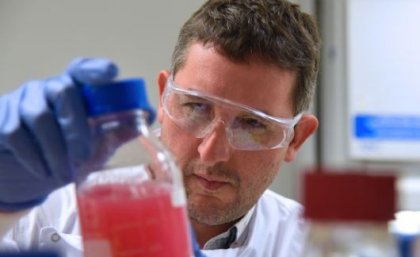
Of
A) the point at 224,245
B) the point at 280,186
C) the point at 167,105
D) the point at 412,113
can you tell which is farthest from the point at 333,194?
the point at 412,113

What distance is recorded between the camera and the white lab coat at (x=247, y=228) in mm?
1307

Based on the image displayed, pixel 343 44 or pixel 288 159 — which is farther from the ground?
pixel 343 44

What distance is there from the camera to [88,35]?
240 cm

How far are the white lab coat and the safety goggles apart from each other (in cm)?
22

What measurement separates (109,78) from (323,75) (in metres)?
2.07

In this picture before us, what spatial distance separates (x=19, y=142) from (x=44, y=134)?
0.06 metres

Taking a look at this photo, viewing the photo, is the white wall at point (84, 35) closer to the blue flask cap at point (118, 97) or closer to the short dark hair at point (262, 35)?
the short dark hair at point (262, 35)

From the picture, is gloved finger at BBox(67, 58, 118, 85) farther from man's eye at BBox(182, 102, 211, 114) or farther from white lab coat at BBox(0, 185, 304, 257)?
white lab coat at BBox(0, 185, 304, 257)

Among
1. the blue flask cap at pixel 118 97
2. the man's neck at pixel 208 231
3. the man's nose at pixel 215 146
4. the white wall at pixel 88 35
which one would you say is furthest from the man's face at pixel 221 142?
the white wall at pixel 88 35

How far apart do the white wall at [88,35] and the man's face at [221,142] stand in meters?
1.08

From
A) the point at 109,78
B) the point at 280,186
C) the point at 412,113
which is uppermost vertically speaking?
the point at 109,78

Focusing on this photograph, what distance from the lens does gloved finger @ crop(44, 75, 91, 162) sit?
646 millimetres

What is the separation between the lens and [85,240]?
598 mm

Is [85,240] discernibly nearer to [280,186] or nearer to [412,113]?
[280,186]
